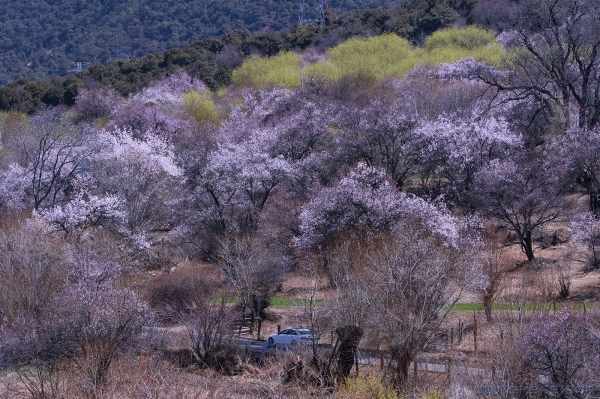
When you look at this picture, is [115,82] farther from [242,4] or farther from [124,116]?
[242,4]

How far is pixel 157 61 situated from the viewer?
78.6m

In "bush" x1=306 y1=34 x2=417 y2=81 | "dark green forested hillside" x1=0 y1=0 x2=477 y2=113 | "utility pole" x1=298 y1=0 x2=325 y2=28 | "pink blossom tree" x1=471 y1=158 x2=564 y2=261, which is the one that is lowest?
"pink blossom tree" x1=471 y1=158 x2=564 y2=261

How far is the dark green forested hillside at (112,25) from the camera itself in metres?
106

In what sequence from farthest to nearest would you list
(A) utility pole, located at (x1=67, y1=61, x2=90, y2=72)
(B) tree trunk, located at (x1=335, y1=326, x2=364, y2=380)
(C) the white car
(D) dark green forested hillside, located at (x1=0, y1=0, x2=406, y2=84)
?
(D) dark green forested hillside, located at (x1=0, y1=0, x2=406, y2=84) → (A) utility pole, located at (x1=67, y1=61, x2=90, y2=72) → (C) the white car → (B) tree trunk, located at (x1=335, y1=326, x2=364, y2=380)

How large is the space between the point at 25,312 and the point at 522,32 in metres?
28.0

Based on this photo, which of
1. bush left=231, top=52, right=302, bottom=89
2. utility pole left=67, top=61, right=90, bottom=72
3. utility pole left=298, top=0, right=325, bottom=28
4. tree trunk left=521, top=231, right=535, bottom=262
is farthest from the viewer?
utility pole left=67, top=61, right=90, bottom=72

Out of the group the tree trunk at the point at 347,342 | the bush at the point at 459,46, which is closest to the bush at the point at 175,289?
the tree trunk at the point at 347,342

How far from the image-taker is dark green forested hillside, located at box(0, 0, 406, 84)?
10650cm

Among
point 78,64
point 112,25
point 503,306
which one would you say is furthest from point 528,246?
point 112,25

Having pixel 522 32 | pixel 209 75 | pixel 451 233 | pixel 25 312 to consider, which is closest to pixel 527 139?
pixel 522 32

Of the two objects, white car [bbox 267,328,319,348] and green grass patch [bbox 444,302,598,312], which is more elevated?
green grass patch [bbox 444,302,598,312]

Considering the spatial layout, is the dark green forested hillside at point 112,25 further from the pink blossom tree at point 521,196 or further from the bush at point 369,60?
the pink blossom tree at point 521,196

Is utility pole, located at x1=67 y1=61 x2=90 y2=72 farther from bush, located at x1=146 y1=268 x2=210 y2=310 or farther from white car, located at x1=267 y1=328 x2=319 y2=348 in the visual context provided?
white car, located at x1=267 y1=328 x2=319 y2=348

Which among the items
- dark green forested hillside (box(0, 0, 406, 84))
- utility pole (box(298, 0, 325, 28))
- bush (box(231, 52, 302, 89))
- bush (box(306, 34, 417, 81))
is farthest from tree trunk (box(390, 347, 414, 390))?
dark green forested hillside (box(0, 0, 406, 84))
